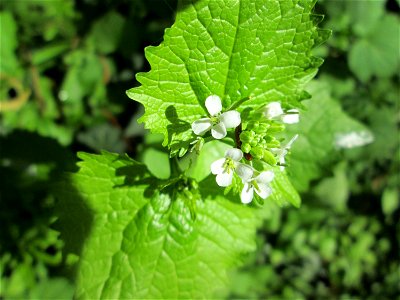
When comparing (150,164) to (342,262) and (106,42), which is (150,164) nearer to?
(106,42)

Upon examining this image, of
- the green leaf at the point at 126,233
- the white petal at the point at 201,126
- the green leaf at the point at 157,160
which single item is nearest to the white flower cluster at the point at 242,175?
the white petal at the point at 201,126

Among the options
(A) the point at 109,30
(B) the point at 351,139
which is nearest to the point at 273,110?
(B) the point at 351,139

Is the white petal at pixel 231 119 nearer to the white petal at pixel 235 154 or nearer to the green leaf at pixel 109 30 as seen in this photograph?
the white petal at pixel 235 154

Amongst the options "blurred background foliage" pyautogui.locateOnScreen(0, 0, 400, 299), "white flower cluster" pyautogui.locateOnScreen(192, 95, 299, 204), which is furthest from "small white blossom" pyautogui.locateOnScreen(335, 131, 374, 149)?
"white flower cluster" pyautogui.locateOnScreen(192, 95, 299, 204)

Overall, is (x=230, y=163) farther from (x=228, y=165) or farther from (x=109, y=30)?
(x=109, y=30)

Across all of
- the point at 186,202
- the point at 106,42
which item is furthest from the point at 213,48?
the point at 106,42

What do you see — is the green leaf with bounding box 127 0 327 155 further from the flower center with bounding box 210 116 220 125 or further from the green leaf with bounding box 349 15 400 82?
the green leaf with bounding box 349 15 400 82
